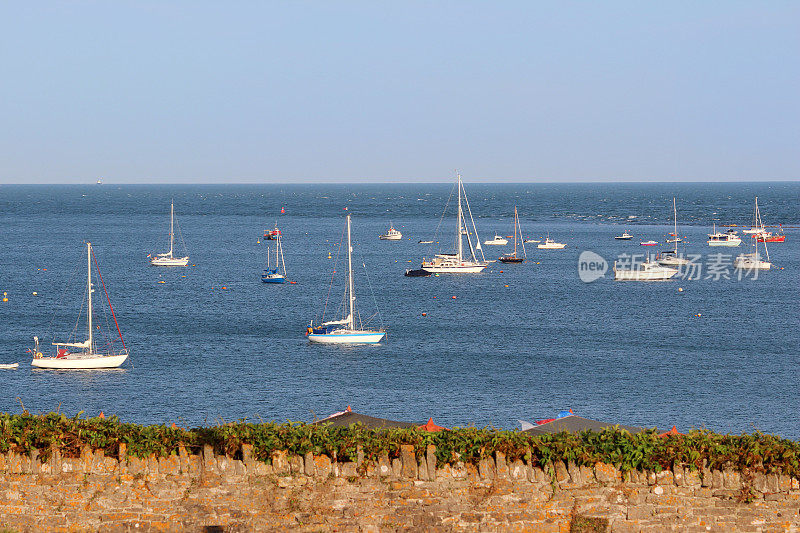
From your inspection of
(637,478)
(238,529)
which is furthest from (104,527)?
(637,478)

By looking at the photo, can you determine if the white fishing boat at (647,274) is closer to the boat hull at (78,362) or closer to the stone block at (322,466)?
the boat hull at (78,362)

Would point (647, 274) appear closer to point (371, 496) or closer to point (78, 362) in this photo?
point (78, 362)

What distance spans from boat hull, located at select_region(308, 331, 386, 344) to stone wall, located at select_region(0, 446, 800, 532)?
2075 inches

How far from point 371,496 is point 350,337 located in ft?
174

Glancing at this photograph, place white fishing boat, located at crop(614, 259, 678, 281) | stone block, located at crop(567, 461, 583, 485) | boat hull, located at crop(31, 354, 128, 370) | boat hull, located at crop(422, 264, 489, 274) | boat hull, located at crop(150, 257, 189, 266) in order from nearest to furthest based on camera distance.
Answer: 1. stone block, located at crop(567, 461, 583, 485)
2. boat hull, located at crop(31, 354, 128, 370)
3. white fishing boat, located at crop(614, 259, 678, 281)
4. boat hull, located at crop(422, 264, 489, 274)
5. boat hull, located at crop(150, 257, 189, 266)

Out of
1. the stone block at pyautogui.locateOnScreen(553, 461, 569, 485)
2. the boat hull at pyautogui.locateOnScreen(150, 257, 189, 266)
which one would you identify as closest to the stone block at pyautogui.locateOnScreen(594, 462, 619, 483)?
the stone block at pyautogui.locateOnScreen(553, 461, 569, 485)

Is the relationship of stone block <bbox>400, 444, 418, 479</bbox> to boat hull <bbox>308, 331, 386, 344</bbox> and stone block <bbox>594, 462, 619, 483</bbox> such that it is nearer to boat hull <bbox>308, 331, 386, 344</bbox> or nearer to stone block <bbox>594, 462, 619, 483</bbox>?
stone block <bbox>594, 462, 619, 483</bbox>

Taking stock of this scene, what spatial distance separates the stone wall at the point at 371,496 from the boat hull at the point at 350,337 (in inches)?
2075

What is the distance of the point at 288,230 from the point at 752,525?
18403cm

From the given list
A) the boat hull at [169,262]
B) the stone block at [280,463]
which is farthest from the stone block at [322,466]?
the boat hull at [169,262]

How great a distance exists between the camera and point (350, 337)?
6894cm

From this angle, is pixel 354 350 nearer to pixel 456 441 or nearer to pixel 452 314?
pixel 452 314

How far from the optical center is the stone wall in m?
15.8

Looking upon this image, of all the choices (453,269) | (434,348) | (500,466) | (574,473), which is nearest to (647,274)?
(453,269)
